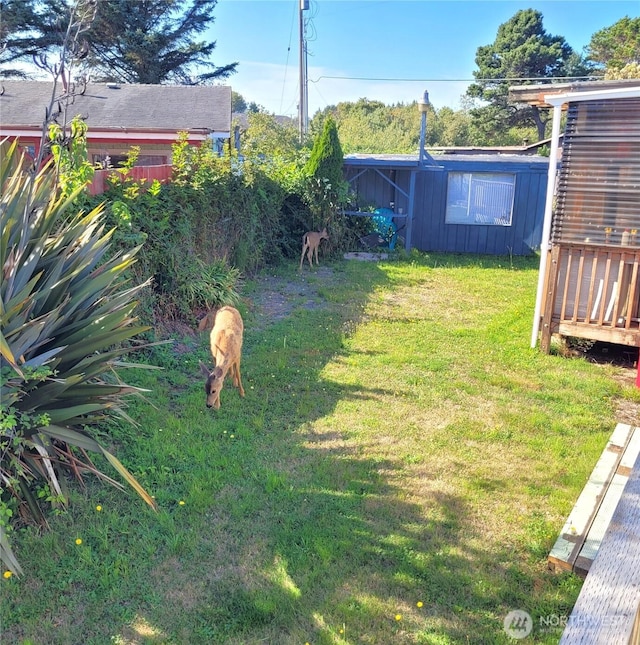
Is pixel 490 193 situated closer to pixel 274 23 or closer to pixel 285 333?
pixel 285 333

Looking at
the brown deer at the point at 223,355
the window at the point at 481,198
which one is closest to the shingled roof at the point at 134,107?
the window at the point at 481,198

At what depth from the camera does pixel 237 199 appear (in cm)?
927

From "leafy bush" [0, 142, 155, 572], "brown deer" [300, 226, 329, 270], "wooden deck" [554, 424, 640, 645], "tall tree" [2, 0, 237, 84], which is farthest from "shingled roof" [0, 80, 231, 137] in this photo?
"wooden deck" [554, 424, 640, 645]

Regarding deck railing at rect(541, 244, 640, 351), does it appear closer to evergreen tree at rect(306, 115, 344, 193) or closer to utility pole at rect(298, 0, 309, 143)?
evergreen tree at rect(306, 115, 344, 193)

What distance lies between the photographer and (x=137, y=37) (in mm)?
26859

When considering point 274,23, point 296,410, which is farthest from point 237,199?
point 274,23

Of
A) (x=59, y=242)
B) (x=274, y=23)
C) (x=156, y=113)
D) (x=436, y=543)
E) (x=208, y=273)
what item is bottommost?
(x=436, y=543)

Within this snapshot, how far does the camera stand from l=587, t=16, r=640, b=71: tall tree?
102 ft

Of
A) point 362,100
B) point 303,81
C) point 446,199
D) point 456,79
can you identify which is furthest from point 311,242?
point 362,100

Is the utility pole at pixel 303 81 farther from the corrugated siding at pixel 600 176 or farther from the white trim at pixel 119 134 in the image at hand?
the corrugated siding at pixel 600 176

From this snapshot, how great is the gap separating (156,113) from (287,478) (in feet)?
50.5

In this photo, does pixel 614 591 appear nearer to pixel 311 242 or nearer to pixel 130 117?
pixel 311 242

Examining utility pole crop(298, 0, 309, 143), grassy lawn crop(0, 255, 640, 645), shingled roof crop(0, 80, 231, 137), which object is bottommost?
grassy lawn crop(0, 255, 640, 645)

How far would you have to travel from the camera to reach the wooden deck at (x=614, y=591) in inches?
79.4
